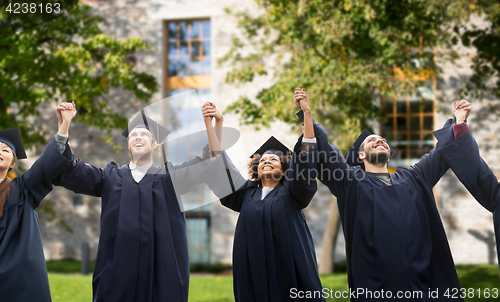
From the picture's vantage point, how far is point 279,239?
11.6 feet

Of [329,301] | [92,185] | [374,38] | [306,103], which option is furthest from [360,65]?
[92,185]

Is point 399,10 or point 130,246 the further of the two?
point 399,10

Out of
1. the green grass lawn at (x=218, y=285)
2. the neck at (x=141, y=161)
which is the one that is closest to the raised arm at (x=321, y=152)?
the neck at (x=141, y=161)

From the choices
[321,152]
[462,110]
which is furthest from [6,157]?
[462,110]

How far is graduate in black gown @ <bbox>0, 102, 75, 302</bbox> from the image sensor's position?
10.8 ft

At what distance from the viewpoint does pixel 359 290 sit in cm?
340

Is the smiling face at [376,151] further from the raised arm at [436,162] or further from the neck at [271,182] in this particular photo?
the neck at [271,182]

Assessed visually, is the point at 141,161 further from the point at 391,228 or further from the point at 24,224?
the point at 391,228

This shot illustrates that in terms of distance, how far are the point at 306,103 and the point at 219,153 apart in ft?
2.59

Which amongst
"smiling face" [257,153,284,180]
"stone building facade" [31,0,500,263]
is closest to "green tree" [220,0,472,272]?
"stone building facade" [31,0,500,263]

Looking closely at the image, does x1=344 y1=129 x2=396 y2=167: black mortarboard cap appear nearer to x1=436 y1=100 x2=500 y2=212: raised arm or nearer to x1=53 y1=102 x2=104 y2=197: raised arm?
x1=436 y1=100 x2=500 y2=212: raised arm

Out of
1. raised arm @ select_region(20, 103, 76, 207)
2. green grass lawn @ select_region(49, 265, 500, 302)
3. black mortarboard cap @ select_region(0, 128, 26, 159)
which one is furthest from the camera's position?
green grass lawn @ select_region(49, 265, 500, 302)

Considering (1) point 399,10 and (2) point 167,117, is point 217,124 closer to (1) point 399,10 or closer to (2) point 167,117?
(2) point 167,117

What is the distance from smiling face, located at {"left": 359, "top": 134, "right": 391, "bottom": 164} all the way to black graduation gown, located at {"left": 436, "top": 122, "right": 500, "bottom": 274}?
43 centimetres
